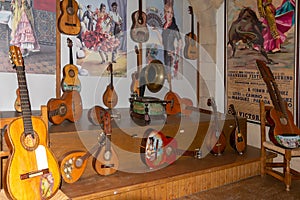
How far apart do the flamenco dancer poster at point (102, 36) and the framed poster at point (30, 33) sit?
33cm

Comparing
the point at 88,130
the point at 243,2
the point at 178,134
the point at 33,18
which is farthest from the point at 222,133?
the point at 33,18

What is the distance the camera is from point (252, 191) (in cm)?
280

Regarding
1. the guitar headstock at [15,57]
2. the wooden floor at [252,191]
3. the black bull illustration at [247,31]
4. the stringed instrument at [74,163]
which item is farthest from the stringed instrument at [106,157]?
the black bull illustration at [247,31]

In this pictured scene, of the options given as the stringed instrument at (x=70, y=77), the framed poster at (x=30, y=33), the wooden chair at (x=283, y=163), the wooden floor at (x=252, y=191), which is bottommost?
the wooden floor at (x=252, y=191)

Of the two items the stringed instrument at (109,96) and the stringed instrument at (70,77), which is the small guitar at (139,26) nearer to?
the stringed instrument at (109,96)

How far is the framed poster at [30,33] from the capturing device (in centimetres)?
326

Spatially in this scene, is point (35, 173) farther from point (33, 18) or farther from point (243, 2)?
point (243, 2)

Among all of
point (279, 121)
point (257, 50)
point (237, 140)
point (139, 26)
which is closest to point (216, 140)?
point (237, 140)

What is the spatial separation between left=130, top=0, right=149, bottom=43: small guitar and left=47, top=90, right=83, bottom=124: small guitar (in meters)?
1.32

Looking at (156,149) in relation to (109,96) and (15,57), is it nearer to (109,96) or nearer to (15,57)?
(109,96)

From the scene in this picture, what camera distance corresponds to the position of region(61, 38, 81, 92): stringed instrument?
3.34 m

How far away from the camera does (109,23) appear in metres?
3.90

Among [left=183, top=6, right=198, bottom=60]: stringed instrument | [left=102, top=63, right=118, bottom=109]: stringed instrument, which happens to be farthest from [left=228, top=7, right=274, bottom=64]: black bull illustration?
→ [left=102, top=63, right=118, bottom=109]: stringed instrument

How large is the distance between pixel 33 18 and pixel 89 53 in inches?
27.6
